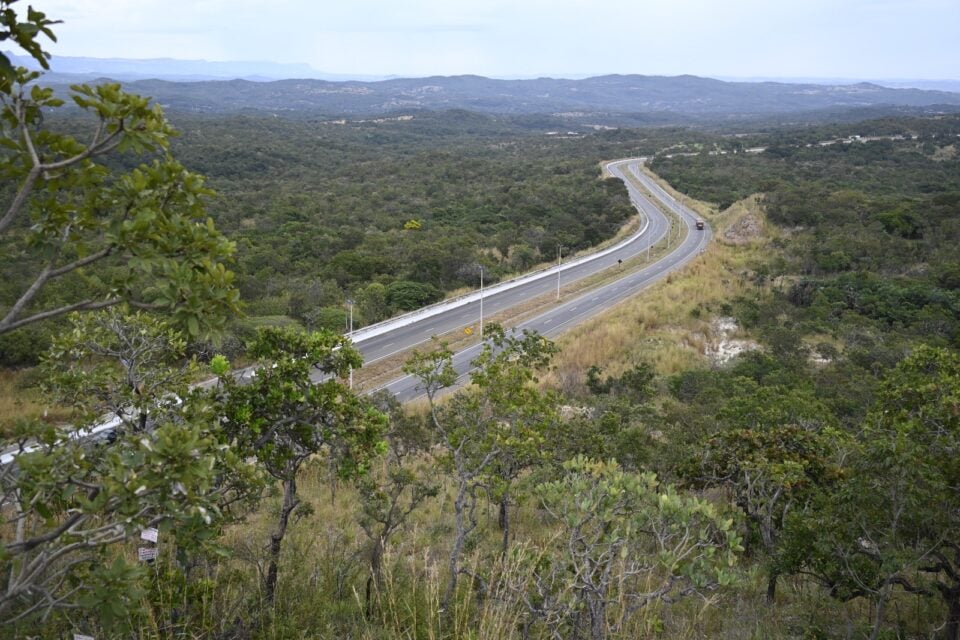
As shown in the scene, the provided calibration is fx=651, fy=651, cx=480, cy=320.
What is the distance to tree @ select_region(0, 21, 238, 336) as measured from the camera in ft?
10.4

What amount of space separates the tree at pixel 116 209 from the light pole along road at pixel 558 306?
12.8m

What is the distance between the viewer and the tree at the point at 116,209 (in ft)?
10.4

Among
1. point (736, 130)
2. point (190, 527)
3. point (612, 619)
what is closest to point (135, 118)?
point (190, 527)

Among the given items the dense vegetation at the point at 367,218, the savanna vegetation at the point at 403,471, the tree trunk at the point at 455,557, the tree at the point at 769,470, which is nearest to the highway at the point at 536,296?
the dense vegetation at the point at 367,218

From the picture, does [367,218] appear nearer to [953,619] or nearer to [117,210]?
[953,619]

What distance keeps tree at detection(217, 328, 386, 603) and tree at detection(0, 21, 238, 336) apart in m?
2.29

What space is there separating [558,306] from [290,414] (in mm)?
31095

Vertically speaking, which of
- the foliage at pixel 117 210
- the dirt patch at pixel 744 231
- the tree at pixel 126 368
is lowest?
the dirt patch at pixel 744 231

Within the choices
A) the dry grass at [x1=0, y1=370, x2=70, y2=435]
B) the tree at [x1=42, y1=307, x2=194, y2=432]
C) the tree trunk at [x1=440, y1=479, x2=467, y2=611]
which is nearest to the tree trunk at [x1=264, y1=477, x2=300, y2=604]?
the tree at [x1=42, y1=307, x2=194, y2=432]

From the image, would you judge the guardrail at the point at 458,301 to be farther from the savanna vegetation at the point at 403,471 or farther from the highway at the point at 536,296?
the savanna vegetation at the point at 403,471

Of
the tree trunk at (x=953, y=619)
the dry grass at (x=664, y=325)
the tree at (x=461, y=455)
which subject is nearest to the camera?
the tree at (x=461, y=455)

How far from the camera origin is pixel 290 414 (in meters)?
5.93

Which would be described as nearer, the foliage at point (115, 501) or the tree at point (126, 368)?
the foliage at point (115, 501)

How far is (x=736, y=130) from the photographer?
16950 centimetres
